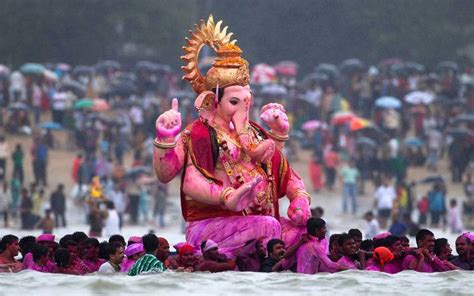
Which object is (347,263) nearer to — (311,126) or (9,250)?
(9,250)

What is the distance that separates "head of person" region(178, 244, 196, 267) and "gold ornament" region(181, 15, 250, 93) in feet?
5.97

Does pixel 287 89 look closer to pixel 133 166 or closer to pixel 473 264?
pixel 133 166

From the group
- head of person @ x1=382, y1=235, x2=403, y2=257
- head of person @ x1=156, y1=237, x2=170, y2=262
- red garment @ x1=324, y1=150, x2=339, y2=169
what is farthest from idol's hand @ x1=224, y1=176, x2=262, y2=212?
red garment @ x1=324, y1=150, x2=339, y2=169

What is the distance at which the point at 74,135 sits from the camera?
4125cm

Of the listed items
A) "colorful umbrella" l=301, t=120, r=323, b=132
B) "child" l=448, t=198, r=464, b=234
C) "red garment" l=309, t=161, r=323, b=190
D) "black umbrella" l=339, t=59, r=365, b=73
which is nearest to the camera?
"child" l=448, t=198, r=464, b=234

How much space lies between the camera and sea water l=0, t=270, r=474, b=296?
1500cm

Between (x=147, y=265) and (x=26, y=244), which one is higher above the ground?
(x=26, y=244)

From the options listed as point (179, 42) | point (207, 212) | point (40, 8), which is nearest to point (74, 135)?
point (40, 8)

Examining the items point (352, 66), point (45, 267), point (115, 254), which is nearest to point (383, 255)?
point (115, 254)

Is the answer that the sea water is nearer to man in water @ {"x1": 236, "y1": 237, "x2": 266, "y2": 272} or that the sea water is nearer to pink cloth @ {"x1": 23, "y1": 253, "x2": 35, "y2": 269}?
pink cloth @ {"x1": 23, "y1": 253, "x2": 35, "y2": 269}

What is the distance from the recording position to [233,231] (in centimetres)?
1681

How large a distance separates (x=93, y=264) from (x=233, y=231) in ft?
4.43

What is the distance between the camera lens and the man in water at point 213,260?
1620 centimetres

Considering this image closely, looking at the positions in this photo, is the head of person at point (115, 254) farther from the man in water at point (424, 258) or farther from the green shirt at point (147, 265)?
the man in water at point (424, 258)
